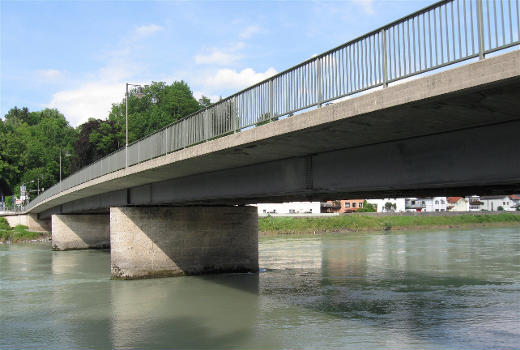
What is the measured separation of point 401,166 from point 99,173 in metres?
20.5

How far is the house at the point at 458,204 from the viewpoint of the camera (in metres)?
120

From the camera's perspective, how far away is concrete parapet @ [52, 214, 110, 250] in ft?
145

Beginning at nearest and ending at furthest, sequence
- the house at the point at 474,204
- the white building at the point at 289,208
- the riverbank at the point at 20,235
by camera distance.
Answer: the riverbank at the point at 20,235 < the white building at the point at 289,208 < the house at the point at 474,204

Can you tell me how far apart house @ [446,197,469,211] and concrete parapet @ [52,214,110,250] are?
89.3 meters

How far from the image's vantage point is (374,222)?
7450 cm

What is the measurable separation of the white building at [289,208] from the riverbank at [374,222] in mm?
13020

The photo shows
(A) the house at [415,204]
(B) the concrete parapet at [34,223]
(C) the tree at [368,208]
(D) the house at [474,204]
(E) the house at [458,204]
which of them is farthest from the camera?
(D) the house at [474,204]

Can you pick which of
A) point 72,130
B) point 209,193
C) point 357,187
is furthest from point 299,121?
point 72,130

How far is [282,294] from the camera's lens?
1823 centimetres

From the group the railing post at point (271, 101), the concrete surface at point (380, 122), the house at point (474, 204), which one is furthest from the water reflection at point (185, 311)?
the house at point (474, 204)

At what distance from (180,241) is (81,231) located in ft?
82.3

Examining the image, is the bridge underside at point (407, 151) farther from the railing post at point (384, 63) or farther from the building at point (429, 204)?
the building at point (429, 204)

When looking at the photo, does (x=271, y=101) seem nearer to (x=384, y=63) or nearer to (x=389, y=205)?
(x=384, y=63)

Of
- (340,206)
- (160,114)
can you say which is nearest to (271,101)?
(160,114)
